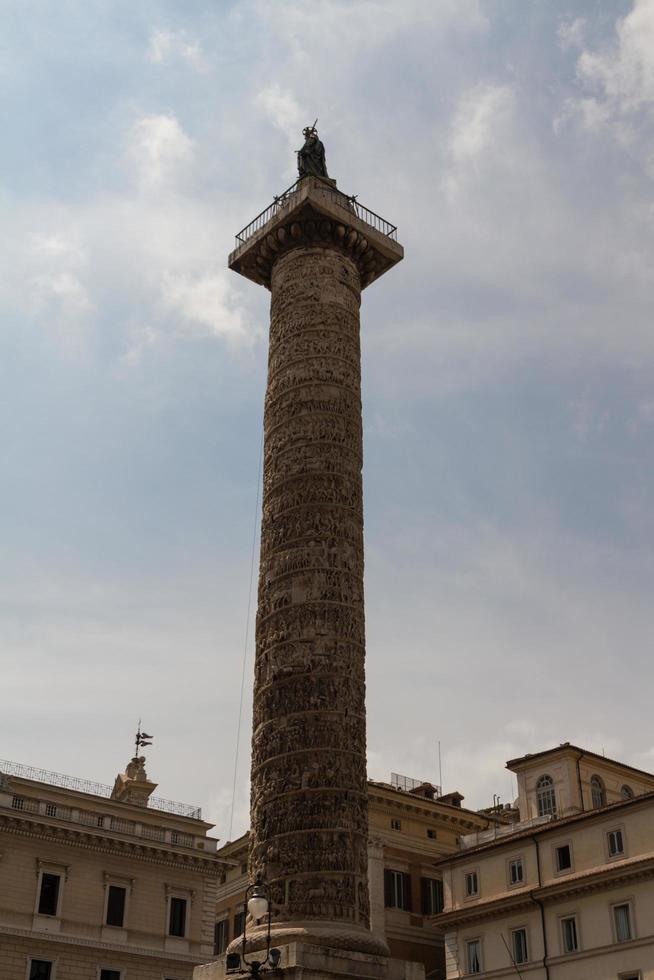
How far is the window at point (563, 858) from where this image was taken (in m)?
26.0

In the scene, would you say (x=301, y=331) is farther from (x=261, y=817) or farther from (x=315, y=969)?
(x=315, y=969)

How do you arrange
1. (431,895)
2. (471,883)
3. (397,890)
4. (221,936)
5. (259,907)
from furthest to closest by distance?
(221,936) < (431,895) < (397,890) < (471,883) < (259,907)

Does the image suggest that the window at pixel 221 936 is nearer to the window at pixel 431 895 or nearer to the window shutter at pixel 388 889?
the window shutter at pixel 388 889

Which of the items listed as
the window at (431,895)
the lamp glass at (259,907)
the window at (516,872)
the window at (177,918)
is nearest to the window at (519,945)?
the window at (516,872)

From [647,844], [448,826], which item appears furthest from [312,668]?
[448,826]

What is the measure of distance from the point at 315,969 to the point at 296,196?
1262 centimetres

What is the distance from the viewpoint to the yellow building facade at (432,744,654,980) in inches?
943

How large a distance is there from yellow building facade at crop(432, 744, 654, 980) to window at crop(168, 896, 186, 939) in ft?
20.4

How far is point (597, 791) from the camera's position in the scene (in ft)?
101

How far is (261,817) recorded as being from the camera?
53.5ft

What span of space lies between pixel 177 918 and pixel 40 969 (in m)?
3.59

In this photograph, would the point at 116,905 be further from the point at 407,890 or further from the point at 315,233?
the point at 315,233

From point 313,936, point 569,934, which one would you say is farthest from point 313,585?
point 569,934

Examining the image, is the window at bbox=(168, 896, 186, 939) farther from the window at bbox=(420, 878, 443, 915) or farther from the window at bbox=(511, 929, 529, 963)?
the window at bbox=(511, 929, 529, 963)
